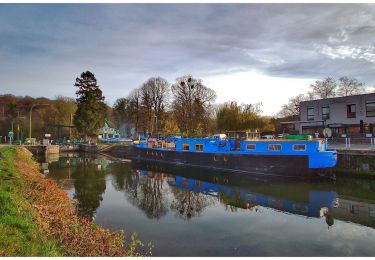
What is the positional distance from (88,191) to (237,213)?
1128cm

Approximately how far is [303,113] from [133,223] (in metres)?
39.9

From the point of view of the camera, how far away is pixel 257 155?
95.1 ft

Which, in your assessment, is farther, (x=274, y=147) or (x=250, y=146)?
(x=250, y=146)

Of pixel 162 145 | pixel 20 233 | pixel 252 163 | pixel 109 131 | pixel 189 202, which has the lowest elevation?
pixel 189 202

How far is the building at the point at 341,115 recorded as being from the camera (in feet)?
131

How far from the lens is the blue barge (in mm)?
25250

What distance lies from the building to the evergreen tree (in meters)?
40.9

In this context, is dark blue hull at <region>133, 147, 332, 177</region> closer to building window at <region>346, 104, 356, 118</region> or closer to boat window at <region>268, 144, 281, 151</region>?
boat window at <region>268, 144, 281, 151</region>

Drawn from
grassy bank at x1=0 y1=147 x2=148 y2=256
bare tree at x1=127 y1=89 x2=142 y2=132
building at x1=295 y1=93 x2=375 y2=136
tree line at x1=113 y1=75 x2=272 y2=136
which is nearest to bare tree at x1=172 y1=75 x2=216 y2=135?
tree line at x1=113 y1=75 x2=272 y2=136

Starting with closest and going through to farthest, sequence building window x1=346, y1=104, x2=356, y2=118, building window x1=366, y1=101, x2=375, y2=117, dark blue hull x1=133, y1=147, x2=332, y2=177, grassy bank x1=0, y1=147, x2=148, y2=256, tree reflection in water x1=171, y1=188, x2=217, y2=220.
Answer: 1. grassy bank x1=0, y1=147, x2=148, y2=256
2. tree reflection in water x1=171, y1=188, x2=217, y2=220
3. dark blue hull x1=133, y1=147, x2=332, y2=177
4. building window x1=366, y1=101, x2=375, y2=117
5. building window x1=346, y1=104, x2=356, y2=118

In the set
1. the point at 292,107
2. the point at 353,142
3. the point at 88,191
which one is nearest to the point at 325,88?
the point at 292,107

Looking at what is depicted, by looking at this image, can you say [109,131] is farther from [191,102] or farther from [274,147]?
[274,147]

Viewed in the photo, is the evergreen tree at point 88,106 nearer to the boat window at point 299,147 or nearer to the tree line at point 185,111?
the tree line at point 185,111

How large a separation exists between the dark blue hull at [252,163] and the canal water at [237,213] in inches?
49.2
